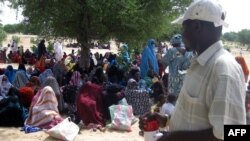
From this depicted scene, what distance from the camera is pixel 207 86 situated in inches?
70.1

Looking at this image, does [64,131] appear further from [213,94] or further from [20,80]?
[213,94]

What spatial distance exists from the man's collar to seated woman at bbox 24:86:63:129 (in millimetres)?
5991

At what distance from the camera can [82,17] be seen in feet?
36.1

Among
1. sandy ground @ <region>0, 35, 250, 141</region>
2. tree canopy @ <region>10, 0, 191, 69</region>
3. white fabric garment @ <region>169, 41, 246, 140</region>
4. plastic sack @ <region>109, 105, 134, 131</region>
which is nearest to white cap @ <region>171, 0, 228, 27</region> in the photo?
white fabric garment @ <region>169, 41, 246, 140</region>

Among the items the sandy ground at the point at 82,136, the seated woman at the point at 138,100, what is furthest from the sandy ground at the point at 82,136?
the seated woman at the point at 138,100

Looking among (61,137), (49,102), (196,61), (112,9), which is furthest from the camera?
(112,9)

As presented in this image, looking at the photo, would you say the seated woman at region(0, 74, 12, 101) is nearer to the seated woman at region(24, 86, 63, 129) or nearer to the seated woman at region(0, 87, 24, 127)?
the seated woman at region(0, 87, 24, 127)

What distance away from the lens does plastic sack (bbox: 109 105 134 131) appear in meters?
7.64

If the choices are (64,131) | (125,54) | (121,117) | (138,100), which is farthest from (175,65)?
(125,54)

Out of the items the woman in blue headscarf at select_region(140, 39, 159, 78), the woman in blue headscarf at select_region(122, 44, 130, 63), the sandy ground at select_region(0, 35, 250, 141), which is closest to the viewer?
the sandy ground at select_region(0, 35, 250, 141)

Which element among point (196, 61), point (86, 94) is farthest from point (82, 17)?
point (196, 61)

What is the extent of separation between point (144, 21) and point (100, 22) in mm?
1271

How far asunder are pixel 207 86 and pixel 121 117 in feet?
20.1

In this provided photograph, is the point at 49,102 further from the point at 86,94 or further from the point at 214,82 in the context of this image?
the point at 214,82
